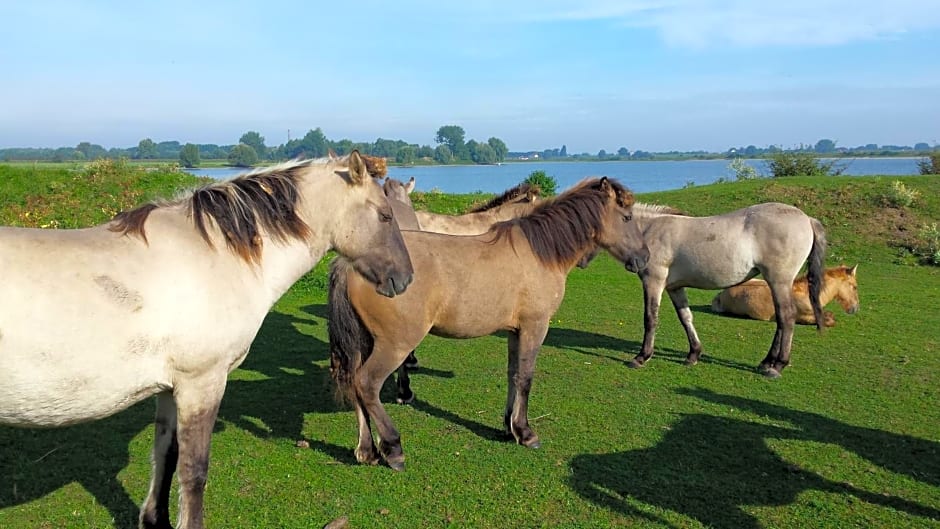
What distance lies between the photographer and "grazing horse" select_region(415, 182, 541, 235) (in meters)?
8.20

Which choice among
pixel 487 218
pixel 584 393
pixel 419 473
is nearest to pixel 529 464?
pixel 419 473

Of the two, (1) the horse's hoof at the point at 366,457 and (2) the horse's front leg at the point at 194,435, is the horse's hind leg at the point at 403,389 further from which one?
(2) the horse's front leg at the point at 194,435

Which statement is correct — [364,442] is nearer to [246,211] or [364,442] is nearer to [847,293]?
[246,211]

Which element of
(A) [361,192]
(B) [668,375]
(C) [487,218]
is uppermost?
(A) [361,192]

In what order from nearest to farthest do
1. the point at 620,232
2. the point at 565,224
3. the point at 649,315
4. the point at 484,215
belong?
the point at 565,224 → the point at 620,232 → the point at 649,315 → the point at 484,215

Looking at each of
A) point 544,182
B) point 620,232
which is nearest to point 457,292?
point 620,232

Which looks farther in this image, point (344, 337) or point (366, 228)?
point (344, 337)

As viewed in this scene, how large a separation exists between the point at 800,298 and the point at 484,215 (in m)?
5.24

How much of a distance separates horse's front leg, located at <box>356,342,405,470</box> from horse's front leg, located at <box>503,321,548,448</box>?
0.98 m

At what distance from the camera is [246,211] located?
11.1 feet

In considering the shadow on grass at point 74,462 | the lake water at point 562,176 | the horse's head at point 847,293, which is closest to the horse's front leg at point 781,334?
the lake water at point 562,176

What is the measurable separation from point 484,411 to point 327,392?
1680mm

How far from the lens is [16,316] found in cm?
265

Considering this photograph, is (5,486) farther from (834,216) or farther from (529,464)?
(834,216)
